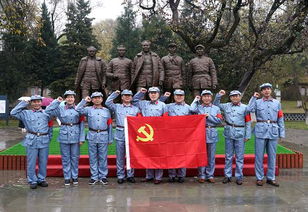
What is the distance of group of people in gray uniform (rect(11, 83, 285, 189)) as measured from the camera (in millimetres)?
6980

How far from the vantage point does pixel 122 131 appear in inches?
289

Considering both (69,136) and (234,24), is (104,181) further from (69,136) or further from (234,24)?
(234,24)

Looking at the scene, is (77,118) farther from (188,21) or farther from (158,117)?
(188,21)

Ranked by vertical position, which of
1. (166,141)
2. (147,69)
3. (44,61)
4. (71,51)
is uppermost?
(71,51)

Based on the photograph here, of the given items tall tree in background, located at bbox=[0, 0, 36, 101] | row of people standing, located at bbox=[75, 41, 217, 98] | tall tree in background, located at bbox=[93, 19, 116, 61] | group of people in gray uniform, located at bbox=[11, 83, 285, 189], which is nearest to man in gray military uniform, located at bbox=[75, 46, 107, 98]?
row of people standing, located at bbox=[75, 41, 217, 98]

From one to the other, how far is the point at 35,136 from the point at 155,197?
98.8 inches

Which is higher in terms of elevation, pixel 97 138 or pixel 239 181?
pixel 97 138

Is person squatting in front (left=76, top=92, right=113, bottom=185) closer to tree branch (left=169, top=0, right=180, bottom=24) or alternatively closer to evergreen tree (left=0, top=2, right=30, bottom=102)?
tree branch (left=169, top=0, right=180, bottom=24)

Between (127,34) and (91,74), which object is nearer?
(91,74)

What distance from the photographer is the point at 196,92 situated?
952 centimetres

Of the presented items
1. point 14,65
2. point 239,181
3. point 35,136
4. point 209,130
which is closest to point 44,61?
point 14,65

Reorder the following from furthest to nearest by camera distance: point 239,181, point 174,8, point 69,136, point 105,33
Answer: point 105,33 < point 174,8 < point 239,181 < point 69,136

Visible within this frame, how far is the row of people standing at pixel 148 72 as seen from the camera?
370 inches

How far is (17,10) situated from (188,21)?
7.64m
